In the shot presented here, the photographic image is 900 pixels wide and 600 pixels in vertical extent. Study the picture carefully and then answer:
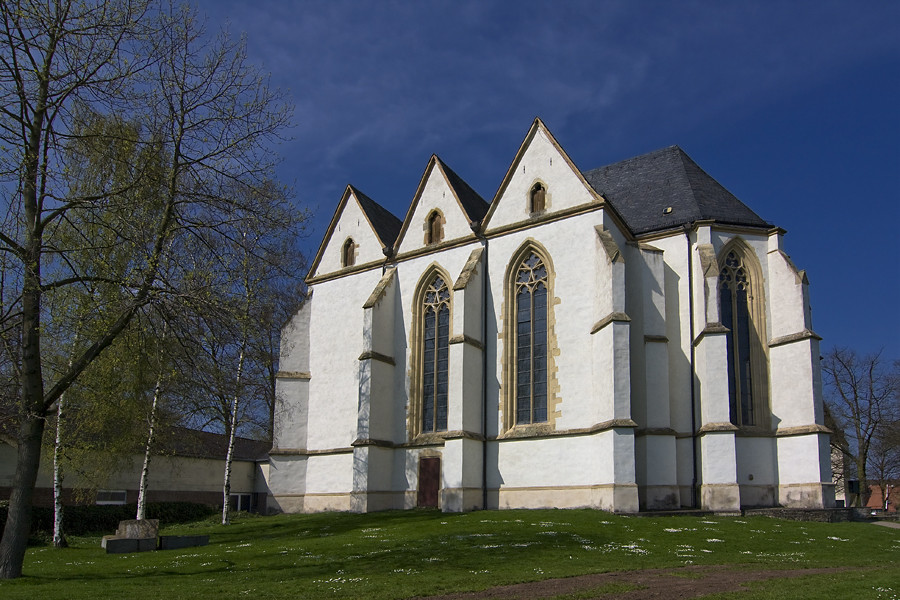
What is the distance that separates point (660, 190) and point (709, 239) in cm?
428

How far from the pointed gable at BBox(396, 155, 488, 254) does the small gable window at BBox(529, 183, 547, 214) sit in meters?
2.80

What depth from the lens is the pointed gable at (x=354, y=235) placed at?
3394 centimetres

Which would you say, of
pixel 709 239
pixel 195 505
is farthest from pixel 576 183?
pixel 195 505

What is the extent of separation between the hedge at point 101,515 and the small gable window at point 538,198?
2192 centimetres

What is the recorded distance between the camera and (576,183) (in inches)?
1115

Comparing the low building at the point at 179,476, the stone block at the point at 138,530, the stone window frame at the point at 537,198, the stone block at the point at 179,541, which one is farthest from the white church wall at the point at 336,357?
the stone block at the point at 138,530

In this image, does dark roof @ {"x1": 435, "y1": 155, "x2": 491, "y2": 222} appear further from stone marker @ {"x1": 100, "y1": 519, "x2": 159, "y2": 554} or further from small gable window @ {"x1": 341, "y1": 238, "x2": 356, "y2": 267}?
stone marker @ {"x1": 100, "y1": 519, "x2": 159, "y2": 554}

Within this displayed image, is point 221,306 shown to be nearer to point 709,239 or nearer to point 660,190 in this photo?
point 709,239

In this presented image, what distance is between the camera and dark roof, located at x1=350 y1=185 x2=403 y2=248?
34278 millimetres

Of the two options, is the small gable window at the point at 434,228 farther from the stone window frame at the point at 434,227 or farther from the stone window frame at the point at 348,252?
the stone window frame at the point at 348,252

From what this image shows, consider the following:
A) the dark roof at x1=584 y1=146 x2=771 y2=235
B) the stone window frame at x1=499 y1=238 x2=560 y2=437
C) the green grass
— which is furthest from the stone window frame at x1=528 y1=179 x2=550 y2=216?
the green grass

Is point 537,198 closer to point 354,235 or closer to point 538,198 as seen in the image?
point 538,198

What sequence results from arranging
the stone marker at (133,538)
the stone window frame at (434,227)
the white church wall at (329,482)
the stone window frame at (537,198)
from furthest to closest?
the stone window frame at (434,227) < the white church wall at (329,482) < the stone window frame at (537,198) < the stone marker at (133,538)

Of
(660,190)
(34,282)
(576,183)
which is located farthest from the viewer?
(660,190)
